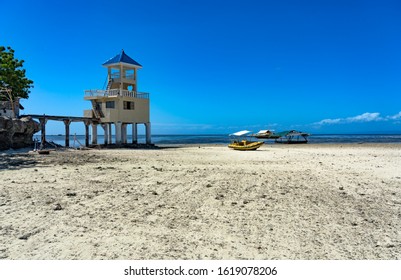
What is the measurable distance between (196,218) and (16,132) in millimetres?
25192

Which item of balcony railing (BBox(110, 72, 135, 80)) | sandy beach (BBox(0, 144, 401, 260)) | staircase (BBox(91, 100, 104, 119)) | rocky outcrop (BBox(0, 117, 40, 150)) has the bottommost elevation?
sandy beach (BBox(0, 144, 401, 260))

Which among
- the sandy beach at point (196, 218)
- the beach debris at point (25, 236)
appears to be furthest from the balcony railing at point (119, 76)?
the beach debris at point (25, 236)

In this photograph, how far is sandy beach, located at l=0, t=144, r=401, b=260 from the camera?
538cm

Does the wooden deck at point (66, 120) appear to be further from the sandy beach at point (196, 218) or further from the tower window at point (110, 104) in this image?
the sandy beach at point (196, 218)

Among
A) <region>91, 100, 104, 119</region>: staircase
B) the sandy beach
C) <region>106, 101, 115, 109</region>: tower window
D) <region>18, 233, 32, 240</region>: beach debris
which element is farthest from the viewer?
<region>91, 100, 104, 119</region>: staircase

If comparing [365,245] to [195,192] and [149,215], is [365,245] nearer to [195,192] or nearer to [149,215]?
[149,215]

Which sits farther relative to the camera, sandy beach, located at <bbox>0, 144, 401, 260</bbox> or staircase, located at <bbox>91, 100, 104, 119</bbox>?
staircase, located at <bbox>91, 100, 104, 119</bbox>

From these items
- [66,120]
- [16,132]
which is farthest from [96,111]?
[16,132]

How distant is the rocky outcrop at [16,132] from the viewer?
82.2ft

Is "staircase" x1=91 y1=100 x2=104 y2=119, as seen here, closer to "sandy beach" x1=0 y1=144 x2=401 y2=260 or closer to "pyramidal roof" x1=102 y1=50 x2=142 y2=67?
"pyramidal roof" x1=102 y1=50 x2=142 y2=67

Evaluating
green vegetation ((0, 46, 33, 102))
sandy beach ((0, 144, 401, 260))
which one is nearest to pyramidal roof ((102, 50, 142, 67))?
green vegetation ((0, 46, 33, 102))

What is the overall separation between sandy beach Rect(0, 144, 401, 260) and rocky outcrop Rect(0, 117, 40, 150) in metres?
15.5

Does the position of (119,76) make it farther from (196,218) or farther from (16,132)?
(196,218)
